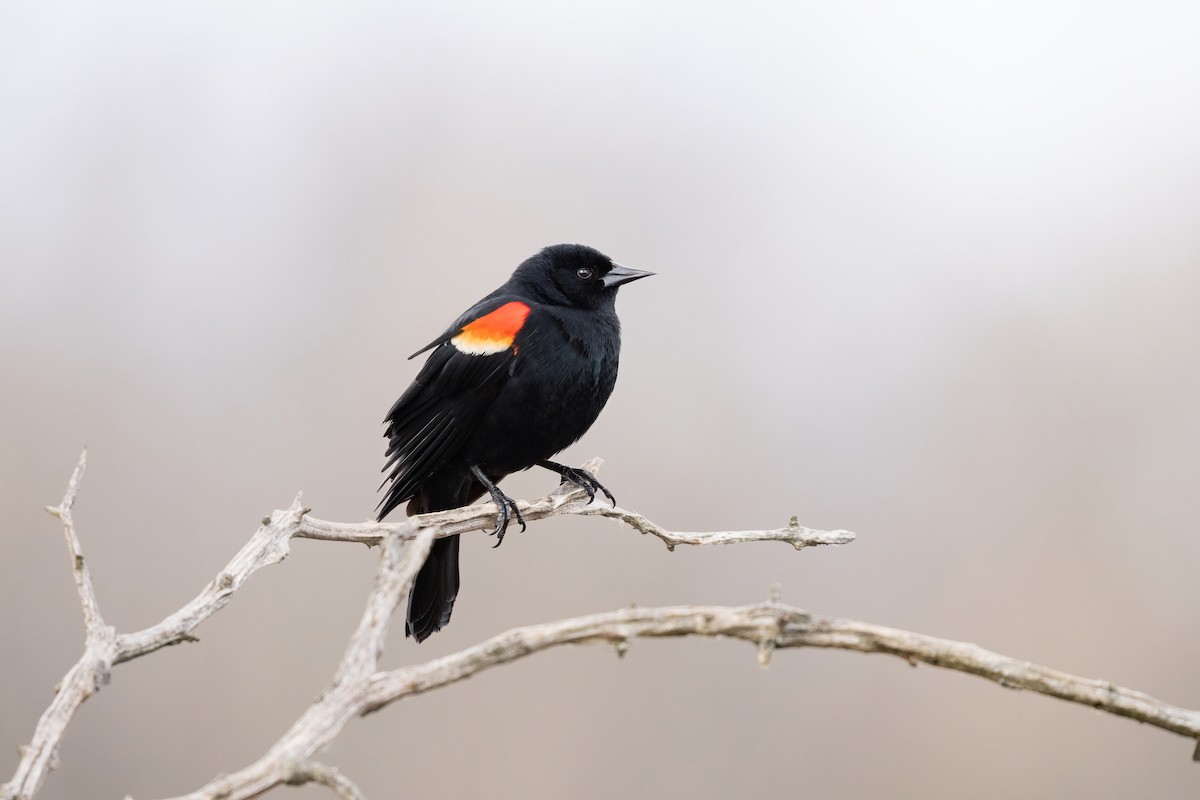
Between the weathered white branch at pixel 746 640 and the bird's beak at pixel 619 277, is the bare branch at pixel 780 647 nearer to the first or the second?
the weathered white branch at pixel 746 640

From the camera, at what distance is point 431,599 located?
A: 11.6 feet

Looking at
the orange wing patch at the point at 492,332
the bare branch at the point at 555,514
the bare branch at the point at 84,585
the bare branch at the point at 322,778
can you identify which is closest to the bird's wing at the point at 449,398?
the orange wing patch at the point at 492,332

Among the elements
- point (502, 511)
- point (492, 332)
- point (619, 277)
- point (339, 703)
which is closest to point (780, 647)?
point (339, 703)

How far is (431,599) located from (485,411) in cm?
67

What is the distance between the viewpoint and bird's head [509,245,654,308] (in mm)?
3973

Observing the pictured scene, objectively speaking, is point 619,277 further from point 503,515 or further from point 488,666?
point 488,666

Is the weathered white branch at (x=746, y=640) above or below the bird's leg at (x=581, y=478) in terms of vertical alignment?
below

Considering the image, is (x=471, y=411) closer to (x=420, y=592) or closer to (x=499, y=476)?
(x=499, y=476)

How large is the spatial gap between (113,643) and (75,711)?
5.9 inches

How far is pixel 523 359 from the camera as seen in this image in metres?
3.56

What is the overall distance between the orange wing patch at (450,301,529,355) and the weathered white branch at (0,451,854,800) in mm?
666

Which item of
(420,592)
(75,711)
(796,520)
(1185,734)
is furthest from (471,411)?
(1185,734)

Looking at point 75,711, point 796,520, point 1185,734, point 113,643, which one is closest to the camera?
point 1185,734

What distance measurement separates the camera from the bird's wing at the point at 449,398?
3.53 metres
